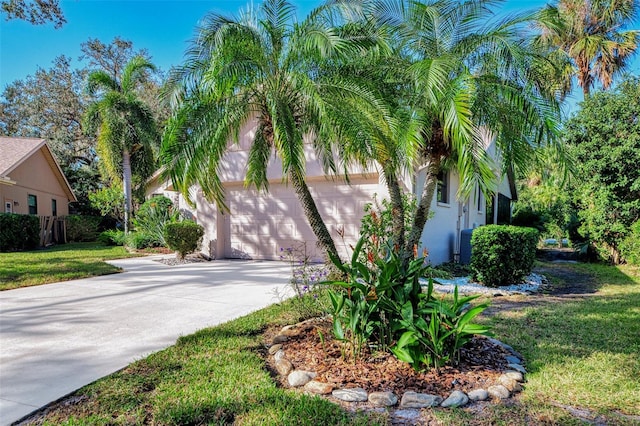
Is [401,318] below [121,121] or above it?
below

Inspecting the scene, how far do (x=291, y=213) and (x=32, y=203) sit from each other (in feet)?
52.9

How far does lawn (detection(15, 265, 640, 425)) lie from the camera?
2.65 meters

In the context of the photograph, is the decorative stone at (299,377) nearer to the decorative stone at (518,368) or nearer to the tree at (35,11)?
the decorative stone at (518,368)

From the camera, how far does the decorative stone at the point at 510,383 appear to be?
3.04 meters

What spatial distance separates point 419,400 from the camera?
283 centimetres

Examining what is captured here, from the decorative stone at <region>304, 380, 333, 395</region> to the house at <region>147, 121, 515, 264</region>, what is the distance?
6370 millimetres

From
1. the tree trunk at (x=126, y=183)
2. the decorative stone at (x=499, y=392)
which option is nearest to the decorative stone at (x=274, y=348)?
the decorative stone at (x=499, y=392)

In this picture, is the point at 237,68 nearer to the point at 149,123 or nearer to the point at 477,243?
the point at 477,243

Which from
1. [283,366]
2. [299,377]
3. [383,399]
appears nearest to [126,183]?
[283,366]

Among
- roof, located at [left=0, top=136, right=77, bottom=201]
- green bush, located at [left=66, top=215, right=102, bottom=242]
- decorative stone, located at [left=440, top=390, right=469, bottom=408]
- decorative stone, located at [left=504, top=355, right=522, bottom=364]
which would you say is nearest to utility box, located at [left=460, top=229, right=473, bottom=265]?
decorative stone, located at [left=504, top=355, right=522, bottom=364]

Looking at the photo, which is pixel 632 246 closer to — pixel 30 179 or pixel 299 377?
pixel 299 377

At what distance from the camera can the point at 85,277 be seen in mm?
8125

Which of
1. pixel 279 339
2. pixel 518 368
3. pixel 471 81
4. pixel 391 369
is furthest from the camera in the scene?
pixel 471 81

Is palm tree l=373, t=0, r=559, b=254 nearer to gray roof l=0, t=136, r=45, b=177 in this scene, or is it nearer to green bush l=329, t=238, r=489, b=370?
green bush l=329, t=238, r=489, b=370
